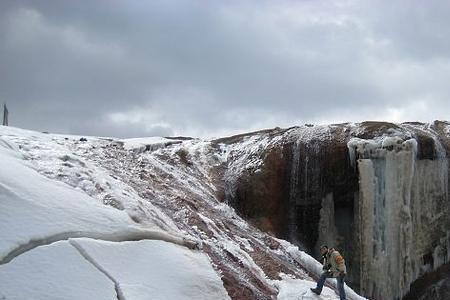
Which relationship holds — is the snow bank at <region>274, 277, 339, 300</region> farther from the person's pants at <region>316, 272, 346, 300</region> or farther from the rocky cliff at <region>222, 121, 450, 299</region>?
the rocky cliff at <region>222, 121, 450, 299</region>

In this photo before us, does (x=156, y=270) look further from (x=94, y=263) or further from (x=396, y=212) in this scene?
(x=396, y=212)

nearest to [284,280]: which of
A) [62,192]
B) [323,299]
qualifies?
[323,299]

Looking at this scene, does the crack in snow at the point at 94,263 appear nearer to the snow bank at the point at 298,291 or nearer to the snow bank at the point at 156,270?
the snow bank at the point at 156,270

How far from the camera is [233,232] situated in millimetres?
16781

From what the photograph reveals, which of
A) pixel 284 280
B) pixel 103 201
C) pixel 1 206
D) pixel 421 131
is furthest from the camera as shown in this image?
pixel 421 131

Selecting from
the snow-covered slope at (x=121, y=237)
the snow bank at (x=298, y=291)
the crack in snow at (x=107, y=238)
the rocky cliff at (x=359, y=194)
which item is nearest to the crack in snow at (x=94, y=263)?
the snow-covered slope at (x=121, y=237)

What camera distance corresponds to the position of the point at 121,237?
37.9ft

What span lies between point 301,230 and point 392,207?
375cm

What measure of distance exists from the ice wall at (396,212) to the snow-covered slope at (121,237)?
5.07 m

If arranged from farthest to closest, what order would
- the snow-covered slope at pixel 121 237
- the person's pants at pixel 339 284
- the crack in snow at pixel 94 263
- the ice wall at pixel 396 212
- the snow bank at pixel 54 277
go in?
the ice wall at pixel 396 212, the person's pants at pixel 339 284, the crack in snow at pixel 94 263, the snow-covered slope at pixel 121 237, the snow bank at pixel 54 277

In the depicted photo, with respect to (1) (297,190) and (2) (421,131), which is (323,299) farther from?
(2) (421,131)

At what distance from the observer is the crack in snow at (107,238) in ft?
30.0

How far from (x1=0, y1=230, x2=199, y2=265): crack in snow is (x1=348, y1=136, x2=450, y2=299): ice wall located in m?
10.1

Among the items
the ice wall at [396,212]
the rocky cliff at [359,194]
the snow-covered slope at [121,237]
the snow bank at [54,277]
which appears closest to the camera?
the snow bank at [54,277]
